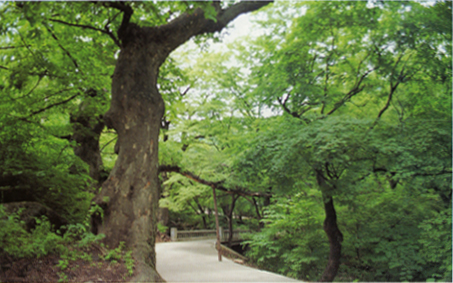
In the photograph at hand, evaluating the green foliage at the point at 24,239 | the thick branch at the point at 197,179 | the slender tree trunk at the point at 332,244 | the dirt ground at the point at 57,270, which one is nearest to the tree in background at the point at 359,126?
the slender tree trunk at the point at 332,244

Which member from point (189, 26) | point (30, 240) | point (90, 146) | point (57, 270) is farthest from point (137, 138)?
point (90, 146)

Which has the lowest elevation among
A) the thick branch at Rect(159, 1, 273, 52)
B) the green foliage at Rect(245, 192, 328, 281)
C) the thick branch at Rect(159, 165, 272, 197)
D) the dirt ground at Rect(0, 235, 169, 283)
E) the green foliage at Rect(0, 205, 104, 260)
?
the green foliage at Rect(245, 192, 328, 281)

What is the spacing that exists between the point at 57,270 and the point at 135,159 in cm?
160

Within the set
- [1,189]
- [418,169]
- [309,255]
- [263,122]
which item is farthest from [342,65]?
[1,189]

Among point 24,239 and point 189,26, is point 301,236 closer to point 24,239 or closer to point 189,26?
point 189,26

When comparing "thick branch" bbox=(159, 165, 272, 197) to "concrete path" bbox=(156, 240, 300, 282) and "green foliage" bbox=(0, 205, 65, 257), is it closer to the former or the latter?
"concrete path" bbox=(156, 240, 300, 282)

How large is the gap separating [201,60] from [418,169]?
11806 mm

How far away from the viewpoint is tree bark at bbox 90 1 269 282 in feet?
12.0

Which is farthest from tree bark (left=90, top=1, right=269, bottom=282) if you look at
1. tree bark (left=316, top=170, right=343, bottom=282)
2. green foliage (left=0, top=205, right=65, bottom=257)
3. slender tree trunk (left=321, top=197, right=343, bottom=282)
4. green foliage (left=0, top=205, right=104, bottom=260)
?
slender tree trunk (left=321, top=197, right=343, bottom=282)

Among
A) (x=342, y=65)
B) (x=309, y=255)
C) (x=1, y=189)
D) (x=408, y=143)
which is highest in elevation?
(x=342, y=65)

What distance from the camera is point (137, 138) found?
13.3ft

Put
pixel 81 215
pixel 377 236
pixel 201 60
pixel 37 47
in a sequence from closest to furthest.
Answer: pixel 81 215 < pixel 37 47 < pixel 377 236 < pixel 201 60

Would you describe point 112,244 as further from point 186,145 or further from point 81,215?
point 186,145

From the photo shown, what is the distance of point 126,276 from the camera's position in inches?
125
